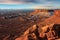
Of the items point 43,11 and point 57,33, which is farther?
point 43,11

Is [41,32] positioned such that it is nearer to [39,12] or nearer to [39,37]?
[39,37]

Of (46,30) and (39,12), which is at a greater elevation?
(39,12)

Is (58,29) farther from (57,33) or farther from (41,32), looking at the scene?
(41,32)

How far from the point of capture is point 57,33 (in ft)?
66.9

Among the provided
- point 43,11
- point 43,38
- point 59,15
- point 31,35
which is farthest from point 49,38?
point 43,11

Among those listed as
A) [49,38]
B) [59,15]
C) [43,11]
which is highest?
[43,11]

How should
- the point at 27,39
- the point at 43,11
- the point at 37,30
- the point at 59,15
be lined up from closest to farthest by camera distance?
the point at 27,39, the point at 37,30, the point at 59,15, the point at 43,11

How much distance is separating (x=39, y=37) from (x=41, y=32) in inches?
64.8

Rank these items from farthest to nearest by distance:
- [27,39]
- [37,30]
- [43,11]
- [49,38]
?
[43,11], [37,30], [49,38], [27,39]

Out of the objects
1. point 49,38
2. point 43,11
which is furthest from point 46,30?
point 43,11

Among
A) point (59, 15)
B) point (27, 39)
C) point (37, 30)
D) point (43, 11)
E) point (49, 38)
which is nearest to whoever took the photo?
point (27, 39)

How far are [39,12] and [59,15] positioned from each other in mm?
62763

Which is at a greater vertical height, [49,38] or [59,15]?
[59,15]

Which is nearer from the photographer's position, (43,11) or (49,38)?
(49,38)
